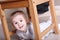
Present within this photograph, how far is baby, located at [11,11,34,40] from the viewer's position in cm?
123

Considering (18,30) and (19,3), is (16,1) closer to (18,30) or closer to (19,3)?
(19,3)

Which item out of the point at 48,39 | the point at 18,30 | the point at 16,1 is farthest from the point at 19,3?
the point at 48,39

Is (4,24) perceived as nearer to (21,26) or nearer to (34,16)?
(21,26)

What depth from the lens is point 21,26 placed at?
1238mm

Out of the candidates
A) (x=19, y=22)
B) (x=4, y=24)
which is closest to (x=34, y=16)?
(x=19, y=22)

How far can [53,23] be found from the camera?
A: 1.45 m

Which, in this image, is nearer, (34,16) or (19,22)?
(34,16)

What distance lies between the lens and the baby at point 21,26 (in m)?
1.23

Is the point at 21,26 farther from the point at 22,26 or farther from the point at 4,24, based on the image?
the point at 4,24

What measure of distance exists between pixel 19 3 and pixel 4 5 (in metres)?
0.15

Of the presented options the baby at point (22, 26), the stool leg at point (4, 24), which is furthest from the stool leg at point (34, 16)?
the stool leg at point (4, 24)

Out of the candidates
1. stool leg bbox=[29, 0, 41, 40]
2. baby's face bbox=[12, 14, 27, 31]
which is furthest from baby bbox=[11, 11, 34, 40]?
stool leg bbox=[29, 0, 41, 40]

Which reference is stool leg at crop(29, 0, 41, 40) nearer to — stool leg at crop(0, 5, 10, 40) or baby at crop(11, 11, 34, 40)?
baby at crop(11, 11, 34, 40)

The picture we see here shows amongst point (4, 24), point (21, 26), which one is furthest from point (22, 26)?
point (4, 24)
